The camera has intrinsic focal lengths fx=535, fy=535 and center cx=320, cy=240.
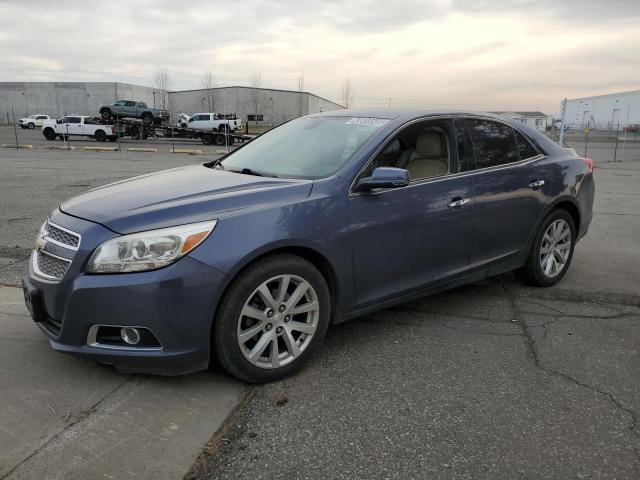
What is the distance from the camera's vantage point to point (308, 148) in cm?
396

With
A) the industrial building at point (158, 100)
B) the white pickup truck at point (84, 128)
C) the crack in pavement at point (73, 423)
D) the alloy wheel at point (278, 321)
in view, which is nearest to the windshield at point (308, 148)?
the alloy wheel at point (278, 321)

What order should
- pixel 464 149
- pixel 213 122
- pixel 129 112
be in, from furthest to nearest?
pixel 129 112 → pixel 213 122 → pixel 464 149

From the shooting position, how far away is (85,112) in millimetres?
86938

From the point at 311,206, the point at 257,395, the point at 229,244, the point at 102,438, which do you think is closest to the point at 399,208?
the point at 311,206

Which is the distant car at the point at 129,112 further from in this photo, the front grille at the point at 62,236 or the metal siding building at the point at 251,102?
the front grille at the point at 62,236

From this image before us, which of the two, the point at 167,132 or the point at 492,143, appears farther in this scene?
the point at 167,132

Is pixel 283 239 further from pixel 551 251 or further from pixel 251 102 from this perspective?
pixel 251 102

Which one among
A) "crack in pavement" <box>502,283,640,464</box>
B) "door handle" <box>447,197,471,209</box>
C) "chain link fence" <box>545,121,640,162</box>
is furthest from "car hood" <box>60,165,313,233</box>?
"chain link fence" <box>545,121,640,162</box>

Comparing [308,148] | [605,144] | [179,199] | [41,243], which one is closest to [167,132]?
[605,144]

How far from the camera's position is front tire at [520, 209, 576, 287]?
15.8 ft

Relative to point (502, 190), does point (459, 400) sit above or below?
below

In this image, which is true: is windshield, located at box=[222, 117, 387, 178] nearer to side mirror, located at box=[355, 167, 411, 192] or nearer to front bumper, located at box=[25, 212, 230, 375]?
side mirror, located at box=[355, 167, 411, 192]

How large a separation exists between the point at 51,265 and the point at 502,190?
10.8 ft

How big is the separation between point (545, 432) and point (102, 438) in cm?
220
